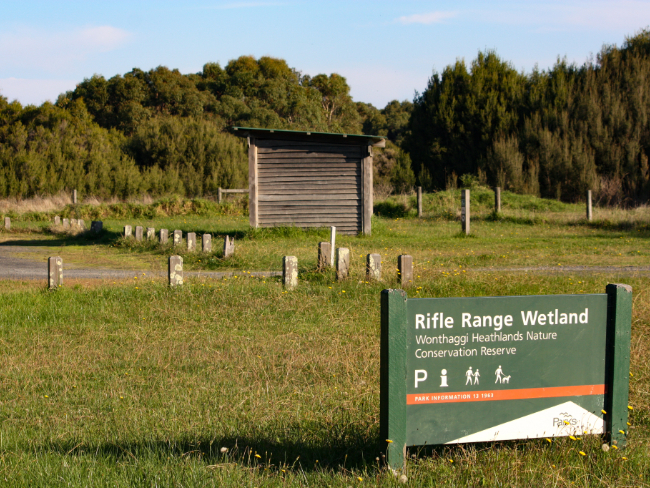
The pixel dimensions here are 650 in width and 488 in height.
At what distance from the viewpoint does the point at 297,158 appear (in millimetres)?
19000

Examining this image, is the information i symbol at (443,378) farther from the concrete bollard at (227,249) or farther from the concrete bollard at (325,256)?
the concrete bollard at (227,249)

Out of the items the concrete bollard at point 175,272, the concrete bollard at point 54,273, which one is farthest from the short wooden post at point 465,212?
the concrete bollard at point 54,273

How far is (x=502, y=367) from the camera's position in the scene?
125 inches

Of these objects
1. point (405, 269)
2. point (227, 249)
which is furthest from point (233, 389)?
point (227, 249)

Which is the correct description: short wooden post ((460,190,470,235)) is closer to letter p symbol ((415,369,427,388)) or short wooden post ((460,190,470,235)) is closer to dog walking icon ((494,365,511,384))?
dog walking icon ((494,365,511,384))

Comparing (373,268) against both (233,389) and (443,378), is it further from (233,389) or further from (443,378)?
(443,378)

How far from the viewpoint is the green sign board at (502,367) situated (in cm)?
307

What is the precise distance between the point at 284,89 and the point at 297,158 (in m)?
40.9

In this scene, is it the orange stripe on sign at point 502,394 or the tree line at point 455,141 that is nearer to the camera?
the orange stripe on sign at point 502,394

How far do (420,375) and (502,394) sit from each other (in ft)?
1.62

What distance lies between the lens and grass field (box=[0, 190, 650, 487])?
3.21 metres

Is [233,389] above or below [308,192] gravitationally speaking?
below

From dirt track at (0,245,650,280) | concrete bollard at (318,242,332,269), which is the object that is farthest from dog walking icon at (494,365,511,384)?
dirt track at (0,245,650,280)

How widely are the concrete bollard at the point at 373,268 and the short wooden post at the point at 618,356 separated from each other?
5763mm
